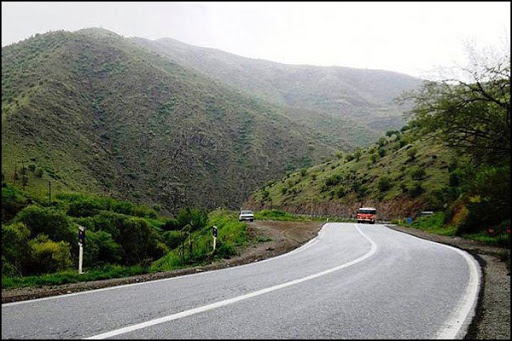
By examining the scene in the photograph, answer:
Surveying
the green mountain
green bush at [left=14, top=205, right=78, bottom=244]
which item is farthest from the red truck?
green bush at [left=14, top=205, right=78, bottom=244]

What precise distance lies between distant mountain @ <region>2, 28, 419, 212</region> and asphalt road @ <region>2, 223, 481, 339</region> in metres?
37.7

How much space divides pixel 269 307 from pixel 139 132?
74.4 m

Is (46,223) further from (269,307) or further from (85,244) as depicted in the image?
(269,307)

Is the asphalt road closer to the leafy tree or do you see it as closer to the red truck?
the leafy tree

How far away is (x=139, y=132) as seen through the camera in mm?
76812

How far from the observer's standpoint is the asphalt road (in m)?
4.88

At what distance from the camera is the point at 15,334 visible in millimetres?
4523

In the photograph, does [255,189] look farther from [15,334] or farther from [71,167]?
[15,334]

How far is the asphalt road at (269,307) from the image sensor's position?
4879mm

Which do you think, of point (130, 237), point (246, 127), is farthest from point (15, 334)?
point (246, 127)

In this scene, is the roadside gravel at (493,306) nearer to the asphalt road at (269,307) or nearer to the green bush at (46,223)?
the asphalt road at (269,307)

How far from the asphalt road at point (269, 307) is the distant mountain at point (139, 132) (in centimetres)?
3768

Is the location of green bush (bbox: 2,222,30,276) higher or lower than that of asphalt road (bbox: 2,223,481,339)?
lower

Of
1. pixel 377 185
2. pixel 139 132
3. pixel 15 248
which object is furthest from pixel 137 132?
pixel 15 248
